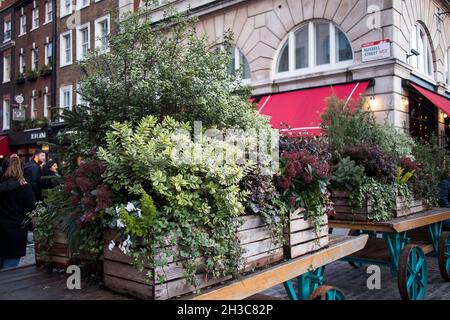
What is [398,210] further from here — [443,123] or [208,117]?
[443,123]

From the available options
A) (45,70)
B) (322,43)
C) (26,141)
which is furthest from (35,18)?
(322,43)

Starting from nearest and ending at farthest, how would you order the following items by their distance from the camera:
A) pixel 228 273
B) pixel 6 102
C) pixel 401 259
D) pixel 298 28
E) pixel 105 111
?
1. pixel 228 273
2. pixel 105 111
3. pixel 401 259
4. pixel 298 28
5. pixel 6 102

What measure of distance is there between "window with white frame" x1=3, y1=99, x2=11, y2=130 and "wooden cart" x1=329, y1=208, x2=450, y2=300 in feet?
89.3

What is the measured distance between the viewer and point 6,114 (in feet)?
90.1

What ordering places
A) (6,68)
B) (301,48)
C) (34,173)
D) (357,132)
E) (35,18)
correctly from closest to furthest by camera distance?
1. (357,132)
2. (34,173)
3. (301,48)
4. (35,18)
5. (6,68)

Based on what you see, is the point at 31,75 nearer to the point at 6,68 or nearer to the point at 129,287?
the point at 6,68

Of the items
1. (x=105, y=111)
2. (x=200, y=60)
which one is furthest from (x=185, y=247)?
(x=200, y=60)

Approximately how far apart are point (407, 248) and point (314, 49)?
9.43 meters

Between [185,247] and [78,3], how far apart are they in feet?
78.1

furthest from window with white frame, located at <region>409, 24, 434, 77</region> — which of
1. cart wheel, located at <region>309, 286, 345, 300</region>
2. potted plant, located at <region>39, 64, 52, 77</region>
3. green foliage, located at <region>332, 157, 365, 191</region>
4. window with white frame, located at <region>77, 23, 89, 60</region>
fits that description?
potted plant, located at <region>39, 64, 52, 77</region>

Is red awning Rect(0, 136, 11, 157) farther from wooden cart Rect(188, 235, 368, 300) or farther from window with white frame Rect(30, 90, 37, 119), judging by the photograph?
wooden cart Rect(188, 235, 368, 300)

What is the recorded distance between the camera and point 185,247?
2145 mm

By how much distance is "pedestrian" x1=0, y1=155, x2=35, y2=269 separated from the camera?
4.53 metres

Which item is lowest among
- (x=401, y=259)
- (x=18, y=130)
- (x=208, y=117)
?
(x=401, y=259)
